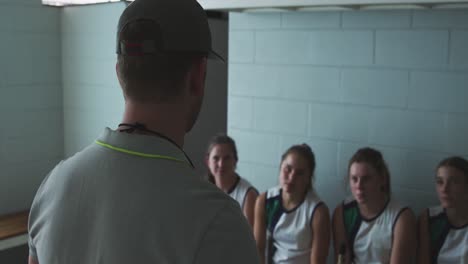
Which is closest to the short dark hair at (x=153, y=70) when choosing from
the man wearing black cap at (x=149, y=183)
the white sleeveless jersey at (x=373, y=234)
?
the man wearing black cap at (x=149, y=183)

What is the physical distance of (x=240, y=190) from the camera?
10.6ft

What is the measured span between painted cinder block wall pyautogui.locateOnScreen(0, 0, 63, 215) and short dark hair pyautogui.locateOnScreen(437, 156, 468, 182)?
123 inches

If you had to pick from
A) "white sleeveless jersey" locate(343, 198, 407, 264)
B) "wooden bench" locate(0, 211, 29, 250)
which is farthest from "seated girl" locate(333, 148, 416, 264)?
"wooden bench" locate(0, 211, 29, 250)

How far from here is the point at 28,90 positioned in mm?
4113

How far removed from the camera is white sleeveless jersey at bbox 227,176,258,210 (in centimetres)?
321

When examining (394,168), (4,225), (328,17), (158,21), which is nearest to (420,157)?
(394,168)

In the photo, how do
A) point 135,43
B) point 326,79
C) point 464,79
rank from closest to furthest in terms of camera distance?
point 135,43, point 464,79, point 326,79

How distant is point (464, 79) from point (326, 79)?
77cm

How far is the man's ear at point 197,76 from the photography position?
3.14 feet

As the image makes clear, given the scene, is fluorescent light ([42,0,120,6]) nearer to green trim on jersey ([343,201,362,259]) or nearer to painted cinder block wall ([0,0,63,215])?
painted cinder block wall ([0,0,63,215])

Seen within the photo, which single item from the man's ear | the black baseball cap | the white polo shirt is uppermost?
the black baseball cap

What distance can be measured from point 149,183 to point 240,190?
2.39m

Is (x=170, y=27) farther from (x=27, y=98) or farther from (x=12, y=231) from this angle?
(x=27, y=98)

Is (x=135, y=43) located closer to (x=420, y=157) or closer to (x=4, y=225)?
(x=420, y=157)
